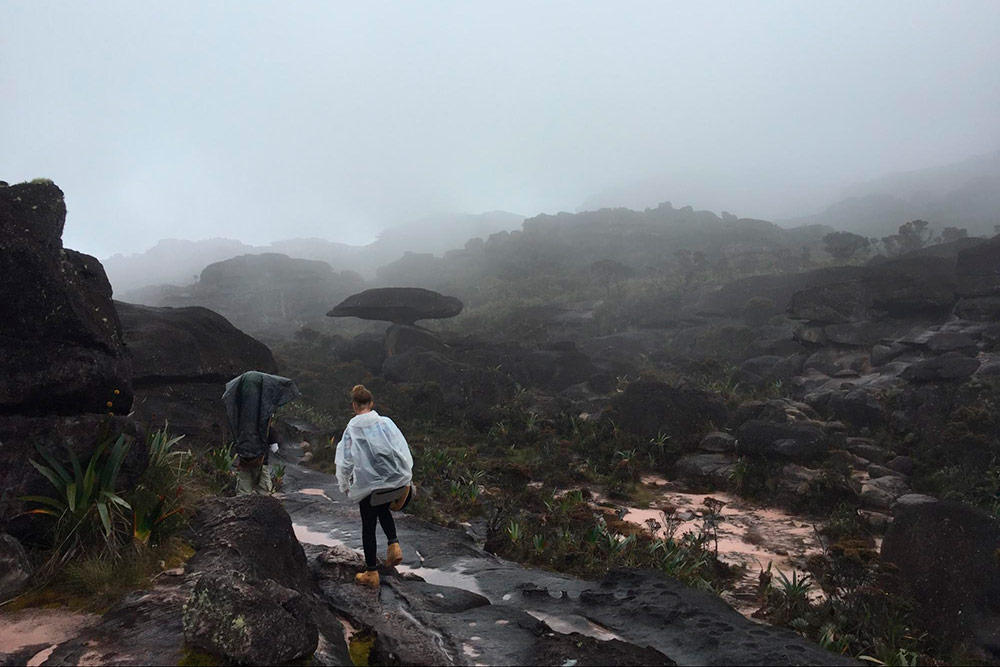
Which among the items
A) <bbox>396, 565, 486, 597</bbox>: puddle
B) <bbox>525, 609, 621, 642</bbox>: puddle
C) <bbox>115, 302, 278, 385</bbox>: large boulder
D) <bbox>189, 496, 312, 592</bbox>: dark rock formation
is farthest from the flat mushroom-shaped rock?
<bbox>525, 609, 621, 642</bbox>: puddle

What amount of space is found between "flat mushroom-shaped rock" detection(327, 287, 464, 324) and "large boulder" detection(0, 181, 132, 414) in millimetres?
32923

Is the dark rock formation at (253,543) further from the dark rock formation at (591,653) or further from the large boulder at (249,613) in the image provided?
the dark rock formation at (591,653)

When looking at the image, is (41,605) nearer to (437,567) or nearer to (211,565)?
(211,565)

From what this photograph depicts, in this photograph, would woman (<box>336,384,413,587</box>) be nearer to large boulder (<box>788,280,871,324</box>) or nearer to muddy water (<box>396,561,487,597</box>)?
muddy water (<box>396,561,487,597</box>)

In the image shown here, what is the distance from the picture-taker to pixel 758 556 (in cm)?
909

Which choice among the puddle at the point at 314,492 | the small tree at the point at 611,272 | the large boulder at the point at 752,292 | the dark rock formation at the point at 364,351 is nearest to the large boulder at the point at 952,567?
the puddle at the point at 314,492

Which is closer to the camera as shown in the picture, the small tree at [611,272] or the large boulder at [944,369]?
the large boulder at [944,369]

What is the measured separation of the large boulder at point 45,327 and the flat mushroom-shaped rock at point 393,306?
32.9 m

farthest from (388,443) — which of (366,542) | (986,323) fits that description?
(986,323)

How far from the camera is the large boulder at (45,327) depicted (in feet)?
16.4

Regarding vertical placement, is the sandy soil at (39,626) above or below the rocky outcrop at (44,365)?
below

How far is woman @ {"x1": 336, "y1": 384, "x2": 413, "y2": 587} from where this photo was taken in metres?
5.21

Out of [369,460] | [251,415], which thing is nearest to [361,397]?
[369,460]

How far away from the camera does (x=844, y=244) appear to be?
5172 centimetres
